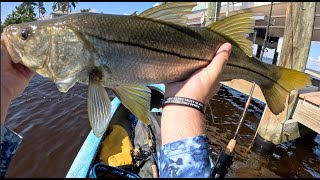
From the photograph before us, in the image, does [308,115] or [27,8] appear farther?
[27,8]

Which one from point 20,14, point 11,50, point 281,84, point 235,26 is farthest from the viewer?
point 20,14

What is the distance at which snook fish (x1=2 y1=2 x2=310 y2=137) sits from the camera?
191cm

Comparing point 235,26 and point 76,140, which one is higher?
point 235,26

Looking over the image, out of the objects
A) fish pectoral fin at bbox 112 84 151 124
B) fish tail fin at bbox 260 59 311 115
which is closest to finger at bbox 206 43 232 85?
fish pectoral fin at bbox 112 84 151 124

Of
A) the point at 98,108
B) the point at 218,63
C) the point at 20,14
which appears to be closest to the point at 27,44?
the point at 98,108

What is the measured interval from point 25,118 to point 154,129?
5405 mm

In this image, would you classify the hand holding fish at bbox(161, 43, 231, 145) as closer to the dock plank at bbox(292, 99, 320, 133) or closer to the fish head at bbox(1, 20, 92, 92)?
the fish head at bbox(1, 20, 92, 92)

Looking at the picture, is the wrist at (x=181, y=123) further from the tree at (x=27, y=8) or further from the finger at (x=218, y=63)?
the tree at (x=27, y=8)

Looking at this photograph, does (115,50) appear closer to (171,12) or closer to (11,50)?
(171,12)

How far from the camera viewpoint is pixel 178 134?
1.60 m

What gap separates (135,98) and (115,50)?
14.1 inches

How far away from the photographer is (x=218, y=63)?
1.97m

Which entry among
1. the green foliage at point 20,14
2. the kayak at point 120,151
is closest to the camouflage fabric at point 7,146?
the kayak at point 120,151

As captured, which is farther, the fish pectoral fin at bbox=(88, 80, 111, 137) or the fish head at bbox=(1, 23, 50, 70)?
the fish pectoral fin at bbox=(88, 80, 111, 137)
